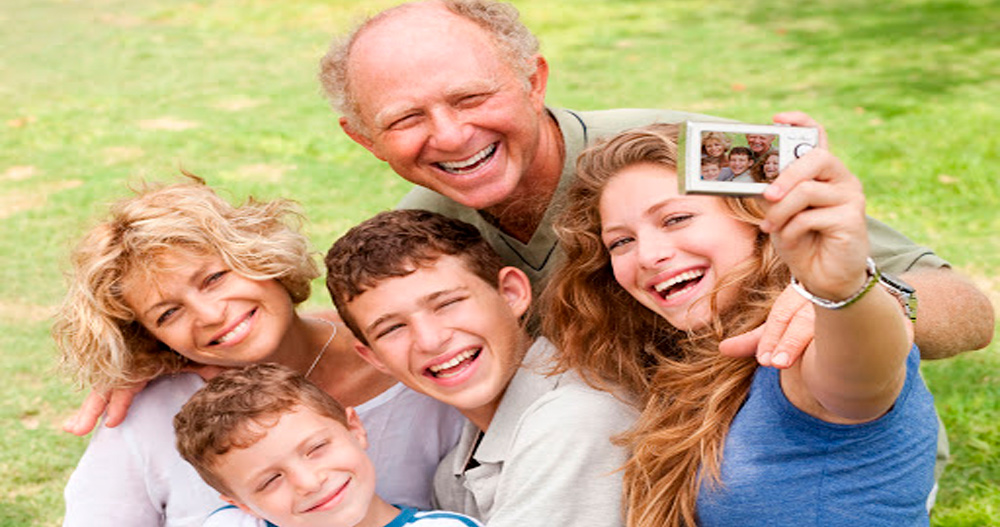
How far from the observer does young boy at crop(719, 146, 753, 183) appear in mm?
1924

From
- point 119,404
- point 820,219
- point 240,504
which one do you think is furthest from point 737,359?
point 119,404

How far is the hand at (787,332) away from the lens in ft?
7.05

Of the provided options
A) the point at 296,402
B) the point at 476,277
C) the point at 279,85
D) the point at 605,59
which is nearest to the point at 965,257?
the point at 476,277

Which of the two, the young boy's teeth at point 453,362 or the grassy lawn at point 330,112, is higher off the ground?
the young boy's teeth at point 453,362

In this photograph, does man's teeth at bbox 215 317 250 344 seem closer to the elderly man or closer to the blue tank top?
the elderly man

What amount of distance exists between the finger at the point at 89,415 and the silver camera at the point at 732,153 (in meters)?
2.25

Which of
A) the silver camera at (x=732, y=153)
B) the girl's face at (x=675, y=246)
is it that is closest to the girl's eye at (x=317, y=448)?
the girl's face at (x=675, y=246)

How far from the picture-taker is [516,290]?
10.9ft

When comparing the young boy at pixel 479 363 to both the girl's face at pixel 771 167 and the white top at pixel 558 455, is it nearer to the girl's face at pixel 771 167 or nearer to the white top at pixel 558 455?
the white top at pixel 558 455

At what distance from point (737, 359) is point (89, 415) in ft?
6.69

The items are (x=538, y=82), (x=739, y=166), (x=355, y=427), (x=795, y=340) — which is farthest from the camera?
(x=538, y=82)

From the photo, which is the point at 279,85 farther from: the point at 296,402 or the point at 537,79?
the point at 296,402

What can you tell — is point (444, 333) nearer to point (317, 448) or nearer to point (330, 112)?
point (317, 448)

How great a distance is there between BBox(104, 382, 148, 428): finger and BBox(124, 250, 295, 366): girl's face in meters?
0.21
